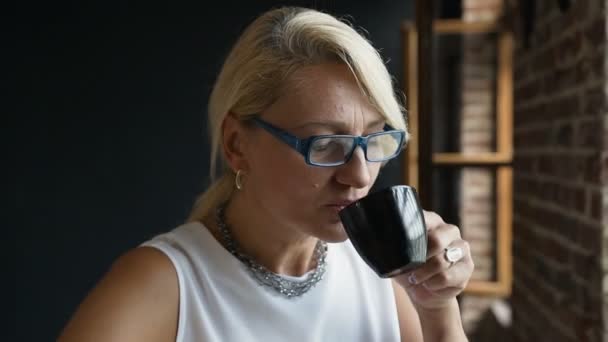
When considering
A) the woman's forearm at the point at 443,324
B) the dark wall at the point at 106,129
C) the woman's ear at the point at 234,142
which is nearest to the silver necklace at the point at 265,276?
the woman's ear at the point at 234,142

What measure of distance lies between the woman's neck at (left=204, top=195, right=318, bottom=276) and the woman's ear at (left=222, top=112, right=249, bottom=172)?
72 mm

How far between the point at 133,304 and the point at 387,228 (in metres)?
0.40

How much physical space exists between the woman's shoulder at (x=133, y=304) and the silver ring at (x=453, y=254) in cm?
43

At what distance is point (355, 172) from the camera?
968mm

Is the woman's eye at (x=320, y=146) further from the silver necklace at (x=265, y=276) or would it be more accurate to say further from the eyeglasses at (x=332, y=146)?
the silver necklace at (x=265, y=276)

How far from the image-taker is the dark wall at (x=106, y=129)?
8.75ft

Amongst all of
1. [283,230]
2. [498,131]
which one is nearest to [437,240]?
[283,230]

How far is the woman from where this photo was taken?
97 centimetres

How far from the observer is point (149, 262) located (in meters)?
1.03

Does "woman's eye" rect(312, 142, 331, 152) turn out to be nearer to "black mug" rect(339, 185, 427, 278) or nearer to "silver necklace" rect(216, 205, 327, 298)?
"black mug" rect(339, 185, 427, 278)

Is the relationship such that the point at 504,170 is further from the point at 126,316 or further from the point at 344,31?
the point at 126,316

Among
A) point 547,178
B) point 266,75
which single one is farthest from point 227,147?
point 547,178

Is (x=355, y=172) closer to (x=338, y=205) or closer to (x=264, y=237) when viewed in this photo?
(x=338, y=205)

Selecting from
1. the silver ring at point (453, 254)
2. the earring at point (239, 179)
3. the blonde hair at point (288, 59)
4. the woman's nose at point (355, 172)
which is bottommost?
the silver ring at point (453, 254)
